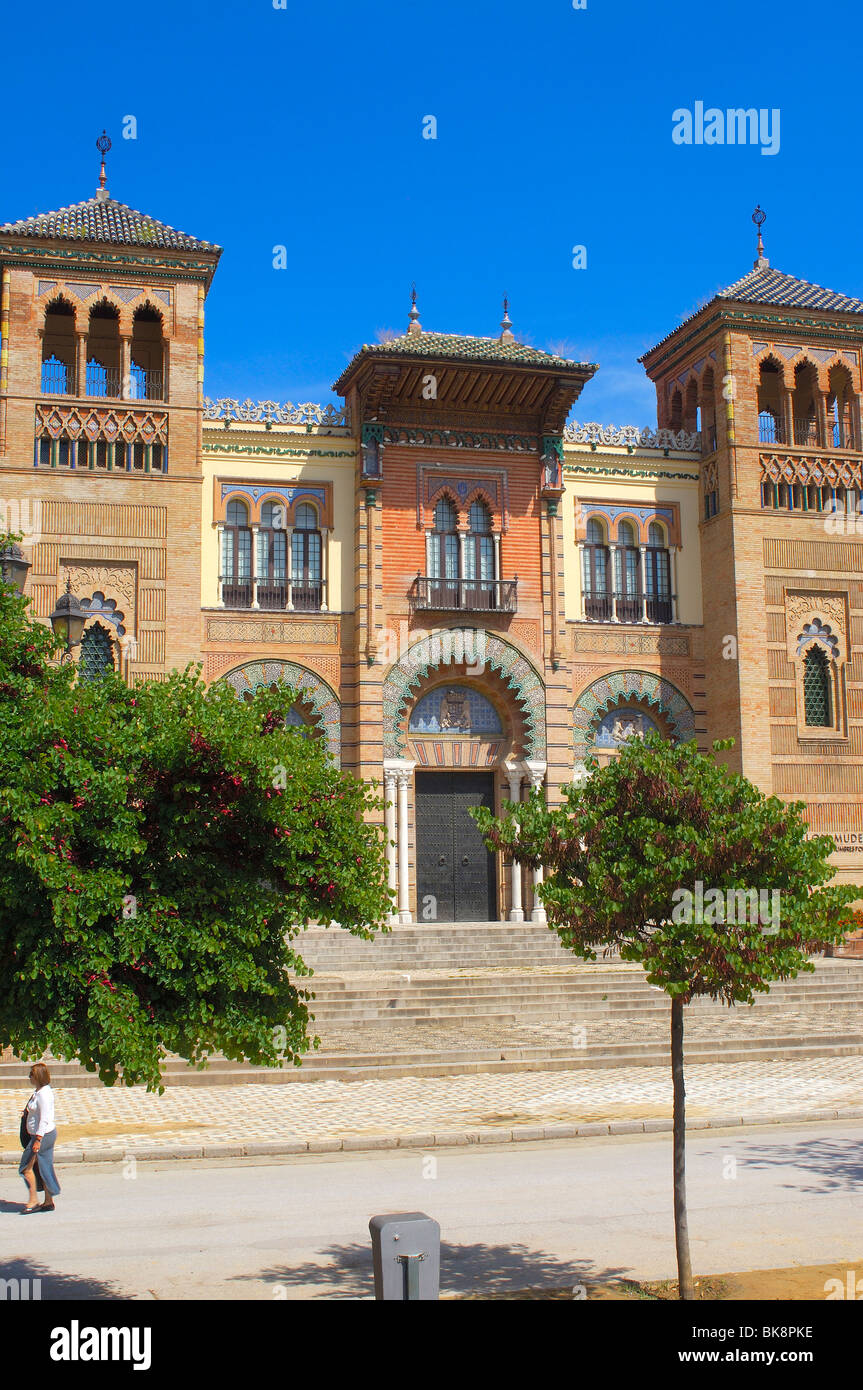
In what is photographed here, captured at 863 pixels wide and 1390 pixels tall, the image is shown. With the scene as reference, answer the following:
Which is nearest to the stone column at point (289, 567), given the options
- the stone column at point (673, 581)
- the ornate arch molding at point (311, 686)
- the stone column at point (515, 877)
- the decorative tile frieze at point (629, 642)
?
the ornate arch molding at point (311, 686)

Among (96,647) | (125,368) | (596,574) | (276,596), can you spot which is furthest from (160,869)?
(596,574)

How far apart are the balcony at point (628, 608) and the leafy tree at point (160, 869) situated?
825 inches

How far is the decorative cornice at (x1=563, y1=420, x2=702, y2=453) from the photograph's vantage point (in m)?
28.8

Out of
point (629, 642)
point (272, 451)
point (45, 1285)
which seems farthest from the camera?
point (629, 642)

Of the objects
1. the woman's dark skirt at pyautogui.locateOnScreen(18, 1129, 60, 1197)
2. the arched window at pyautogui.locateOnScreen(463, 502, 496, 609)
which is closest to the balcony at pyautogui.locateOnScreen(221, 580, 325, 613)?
the arched window at pyautogui.locateOnScreen(463, 502, 496, 609)

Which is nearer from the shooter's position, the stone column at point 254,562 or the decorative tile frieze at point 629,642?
the stone column at point 254,562

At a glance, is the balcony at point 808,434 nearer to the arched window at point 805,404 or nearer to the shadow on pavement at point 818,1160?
the arched window at point 805,404

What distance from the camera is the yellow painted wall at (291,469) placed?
1041 inches

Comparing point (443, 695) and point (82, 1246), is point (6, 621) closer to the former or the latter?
point (82, 1246)

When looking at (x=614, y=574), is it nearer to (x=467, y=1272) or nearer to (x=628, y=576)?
(x=628, y=576)

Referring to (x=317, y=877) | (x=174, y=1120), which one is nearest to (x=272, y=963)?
(x=317, y=877)

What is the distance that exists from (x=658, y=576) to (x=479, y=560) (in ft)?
13.6

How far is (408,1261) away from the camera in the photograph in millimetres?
6207
